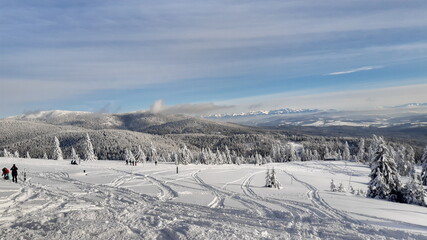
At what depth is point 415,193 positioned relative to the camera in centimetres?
A: 2844

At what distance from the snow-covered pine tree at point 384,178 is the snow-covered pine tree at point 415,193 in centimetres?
171

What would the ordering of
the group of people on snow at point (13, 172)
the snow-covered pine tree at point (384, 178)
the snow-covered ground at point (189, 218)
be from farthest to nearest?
the snow-covered pine tree at point (384, 178)
the group of people on snow at point (13, 172)
the snow-covered ground at point (189, 218)

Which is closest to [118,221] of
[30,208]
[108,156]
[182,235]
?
[182,235]

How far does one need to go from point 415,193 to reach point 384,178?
3.71 m

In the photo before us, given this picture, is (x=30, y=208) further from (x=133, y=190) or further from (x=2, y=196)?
(x=133, y=190)

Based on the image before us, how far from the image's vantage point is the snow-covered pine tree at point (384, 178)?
31422mm

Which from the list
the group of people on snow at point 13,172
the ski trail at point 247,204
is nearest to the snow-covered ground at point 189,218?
the ski trail at point 247,204

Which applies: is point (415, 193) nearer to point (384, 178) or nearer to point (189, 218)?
point (384, 178)

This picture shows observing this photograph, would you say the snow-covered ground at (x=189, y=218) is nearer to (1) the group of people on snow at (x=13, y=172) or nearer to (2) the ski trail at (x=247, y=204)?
(2) the ski trail at (x=247, y=204)

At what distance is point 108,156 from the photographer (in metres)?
164

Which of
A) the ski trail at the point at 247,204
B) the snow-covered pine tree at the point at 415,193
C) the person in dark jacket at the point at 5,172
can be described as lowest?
the snow-covered pine tree at the point at 415,193

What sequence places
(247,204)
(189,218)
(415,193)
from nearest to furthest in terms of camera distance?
(189,218)
(247,204)
(415,193)

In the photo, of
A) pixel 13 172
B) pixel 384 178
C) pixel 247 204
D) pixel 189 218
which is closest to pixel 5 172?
pixel 13 172

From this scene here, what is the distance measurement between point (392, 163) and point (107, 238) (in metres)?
32.9
